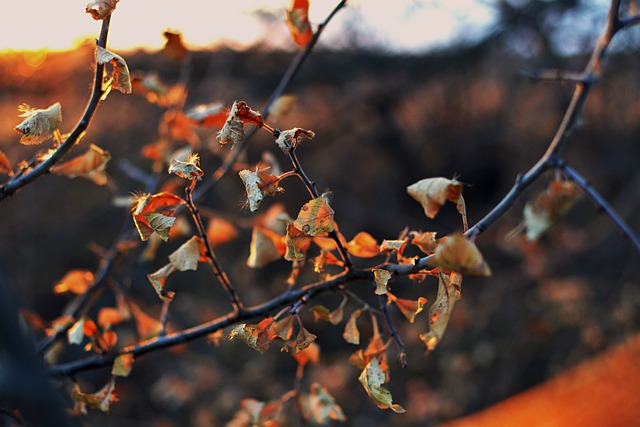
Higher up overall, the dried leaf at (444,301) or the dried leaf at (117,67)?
the dried leaf at (117,67)

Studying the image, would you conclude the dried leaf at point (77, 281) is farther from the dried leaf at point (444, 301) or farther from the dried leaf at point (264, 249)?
the dried leaf at point (444, 301)

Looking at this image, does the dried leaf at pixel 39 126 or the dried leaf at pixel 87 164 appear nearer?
the dried leaf at pixel 39 126

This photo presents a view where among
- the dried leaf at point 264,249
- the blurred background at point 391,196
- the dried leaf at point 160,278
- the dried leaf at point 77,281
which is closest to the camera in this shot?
the dried leaf at point 160,278

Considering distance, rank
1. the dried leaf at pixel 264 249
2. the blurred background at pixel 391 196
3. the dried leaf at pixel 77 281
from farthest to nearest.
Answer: the blurred background at pixel 391 196 → the dried leaf at pixel 77 281 → the dried leaf at pixel 264 249

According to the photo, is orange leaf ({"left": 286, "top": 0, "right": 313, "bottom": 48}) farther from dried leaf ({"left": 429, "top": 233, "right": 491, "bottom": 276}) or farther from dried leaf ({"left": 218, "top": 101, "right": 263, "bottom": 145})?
dried leaf ({"left": 429, "top": 233, "right": 491, "bottom": 276})

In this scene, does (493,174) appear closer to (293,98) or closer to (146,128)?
(146,128)

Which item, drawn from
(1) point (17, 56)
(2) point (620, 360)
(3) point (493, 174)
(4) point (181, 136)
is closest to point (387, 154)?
(3) point (493, 174)

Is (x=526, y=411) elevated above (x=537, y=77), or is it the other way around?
(x=537, y=77)

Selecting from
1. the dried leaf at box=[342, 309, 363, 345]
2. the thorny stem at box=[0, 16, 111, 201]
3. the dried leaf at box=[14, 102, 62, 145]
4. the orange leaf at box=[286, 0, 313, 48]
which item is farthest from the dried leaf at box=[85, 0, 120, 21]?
the dried leaf at box=[342, 309, 363, 345]

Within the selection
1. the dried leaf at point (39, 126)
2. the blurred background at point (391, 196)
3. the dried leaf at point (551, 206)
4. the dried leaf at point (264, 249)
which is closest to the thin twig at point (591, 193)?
the dried leaf at point (551, 206)
